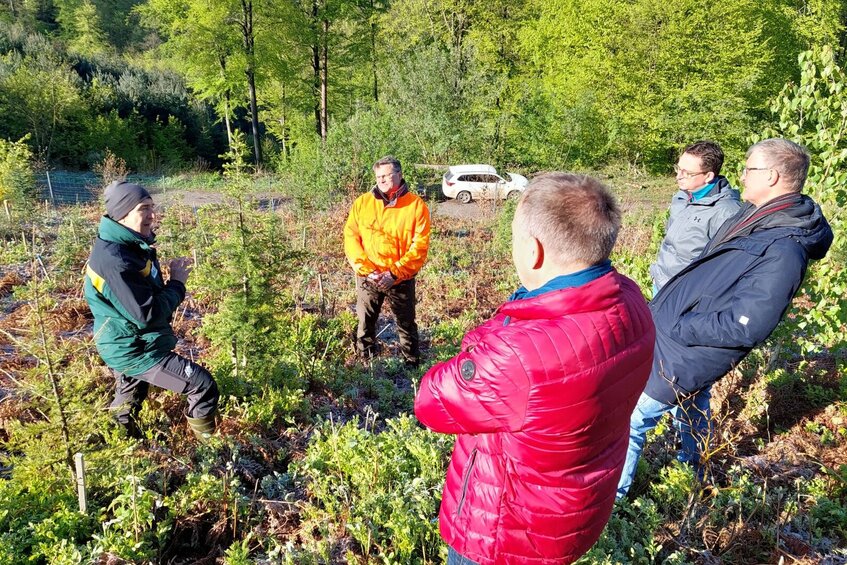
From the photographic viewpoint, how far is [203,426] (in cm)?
326

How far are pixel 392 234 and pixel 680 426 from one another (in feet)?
9.24

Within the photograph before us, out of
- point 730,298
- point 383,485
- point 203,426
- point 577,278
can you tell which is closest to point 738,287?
point 730,298

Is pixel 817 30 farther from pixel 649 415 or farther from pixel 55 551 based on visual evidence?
pixel 55 551

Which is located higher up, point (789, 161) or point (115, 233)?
point (789, 161)

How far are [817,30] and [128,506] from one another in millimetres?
30973

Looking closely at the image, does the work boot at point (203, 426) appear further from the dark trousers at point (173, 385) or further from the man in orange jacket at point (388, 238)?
the man in orange jacket at point (388, 238)

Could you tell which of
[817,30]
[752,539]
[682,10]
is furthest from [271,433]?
[817,30]

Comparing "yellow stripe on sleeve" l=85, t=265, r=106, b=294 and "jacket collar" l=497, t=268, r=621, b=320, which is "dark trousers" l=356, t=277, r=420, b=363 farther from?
"jacket collar" l=497, t=268, r=621, b=320

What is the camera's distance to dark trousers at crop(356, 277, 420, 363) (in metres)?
4.85

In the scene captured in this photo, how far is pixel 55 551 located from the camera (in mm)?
2289

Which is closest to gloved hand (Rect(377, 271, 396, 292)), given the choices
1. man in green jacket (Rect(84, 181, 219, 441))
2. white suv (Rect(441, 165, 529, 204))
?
man in green jacket (Rect(84, 181, 219, 441))

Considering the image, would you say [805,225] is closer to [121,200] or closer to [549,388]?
[549,388]

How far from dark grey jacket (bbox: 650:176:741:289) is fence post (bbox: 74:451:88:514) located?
3839 mm

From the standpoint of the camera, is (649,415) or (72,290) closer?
(649,415)
